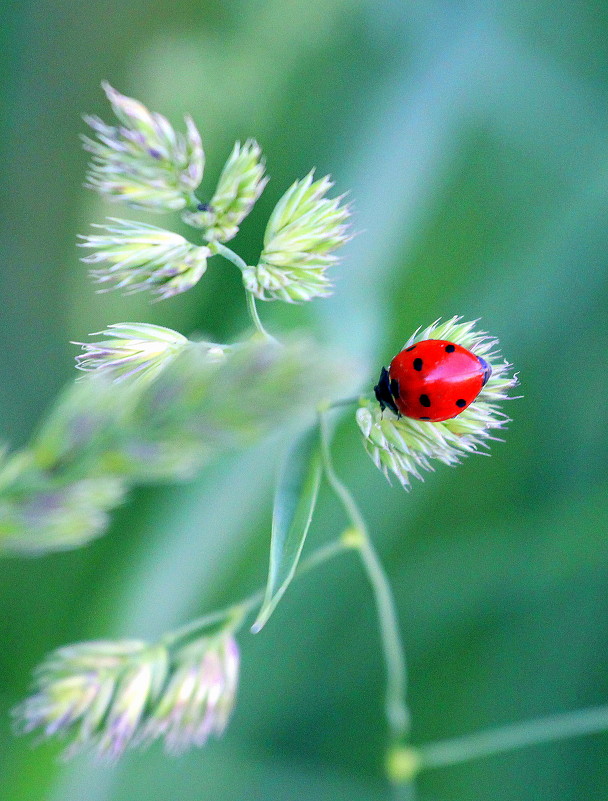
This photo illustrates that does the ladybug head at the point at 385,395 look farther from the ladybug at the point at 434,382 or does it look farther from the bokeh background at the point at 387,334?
the bokeh background at the point at 387,334

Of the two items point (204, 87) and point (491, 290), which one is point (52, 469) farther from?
point (204, 87)

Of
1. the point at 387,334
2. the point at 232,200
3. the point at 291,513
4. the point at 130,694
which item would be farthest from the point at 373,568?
the point at 387,334

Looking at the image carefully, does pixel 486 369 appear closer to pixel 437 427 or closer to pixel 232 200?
pixel 437 427

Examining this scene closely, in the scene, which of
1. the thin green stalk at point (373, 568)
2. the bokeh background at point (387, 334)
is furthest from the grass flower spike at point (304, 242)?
the bokeh background at point (387, 334)

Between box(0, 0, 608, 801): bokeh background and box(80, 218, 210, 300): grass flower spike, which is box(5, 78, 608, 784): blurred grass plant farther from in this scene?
box(0, 0, 608, 801): bokeh background

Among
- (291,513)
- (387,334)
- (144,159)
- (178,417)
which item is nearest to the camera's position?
(178,417)

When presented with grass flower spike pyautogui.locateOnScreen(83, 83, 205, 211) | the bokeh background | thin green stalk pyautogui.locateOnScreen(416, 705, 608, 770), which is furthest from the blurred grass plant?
the bokeh background
